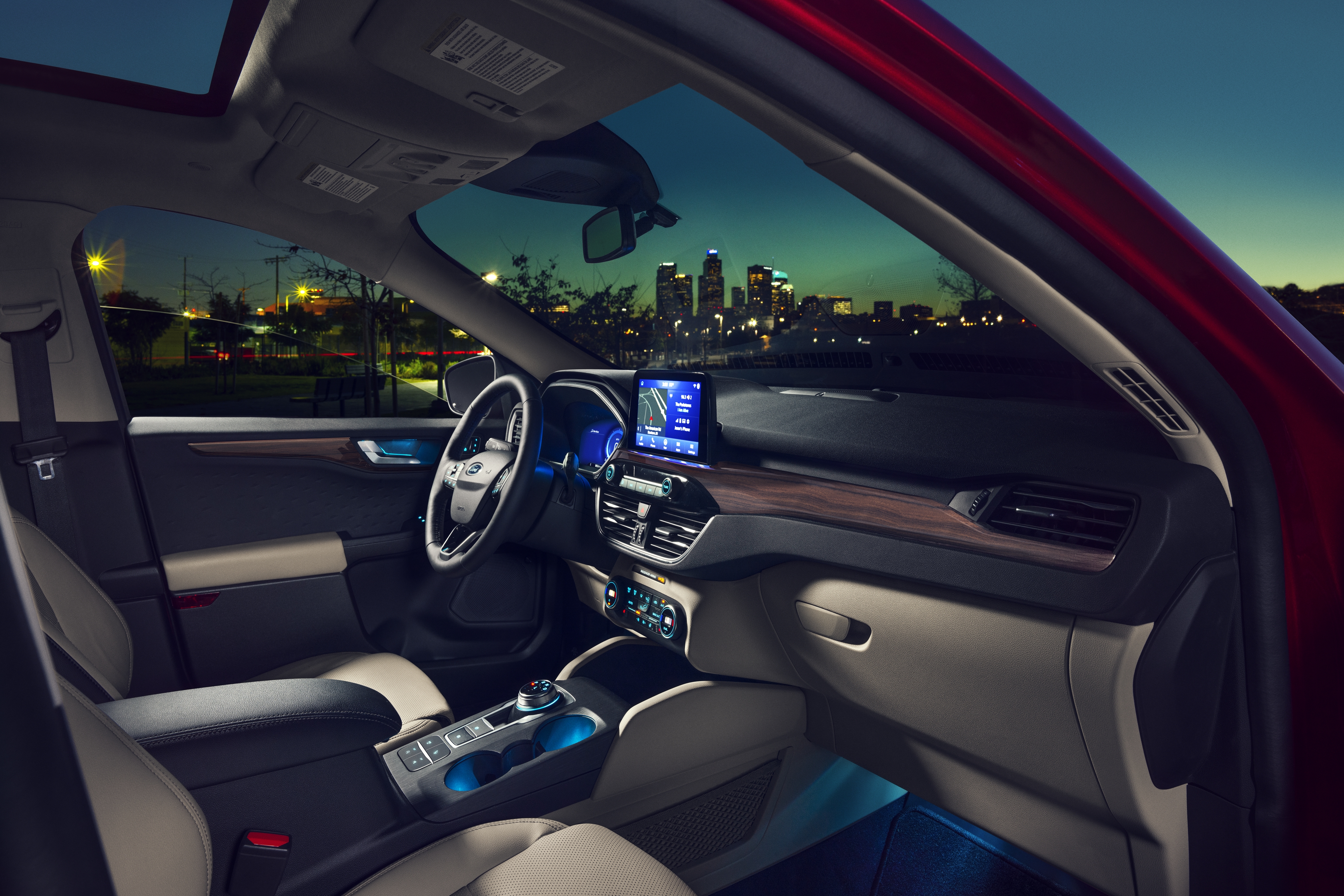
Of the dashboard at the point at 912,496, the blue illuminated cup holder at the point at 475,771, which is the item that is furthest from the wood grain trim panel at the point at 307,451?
the blue illuminated cup holder at the point at 475,771

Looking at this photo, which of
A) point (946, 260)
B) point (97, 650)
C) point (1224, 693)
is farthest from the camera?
point (97, 650)

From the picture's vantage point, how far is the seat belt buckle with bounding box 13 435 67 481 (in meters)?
2.22

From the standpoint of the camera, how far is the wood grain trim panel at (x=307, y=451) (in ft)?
8.26

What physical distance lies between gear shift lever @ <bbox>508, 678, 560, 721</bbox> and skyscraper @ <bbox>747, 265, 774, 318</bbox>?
123 centimetres

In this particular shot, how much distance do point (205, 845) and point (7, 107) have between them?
1803 mm

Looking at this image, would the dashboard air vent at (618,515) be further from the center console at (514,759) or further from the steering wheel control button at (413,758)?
the steering wheel control button at (413,758)

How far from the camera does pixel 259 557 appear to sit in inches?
97.2

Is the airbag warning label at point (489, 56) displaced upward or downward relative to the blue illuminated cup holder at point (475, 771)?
upward

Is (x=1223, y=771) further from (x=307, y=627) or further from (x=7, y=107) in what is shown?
(x=7, y=107)

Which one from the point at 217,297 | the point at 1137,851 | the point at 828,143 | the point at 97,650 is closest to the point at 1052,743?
the point at 1137,851

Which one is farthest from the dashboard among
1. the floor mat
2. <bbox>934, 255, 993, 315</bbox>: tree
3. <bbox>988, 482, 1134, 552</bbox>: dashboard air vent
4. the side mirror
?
the floor mat

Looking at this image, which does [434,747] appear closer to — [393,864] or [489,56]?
[393,864]

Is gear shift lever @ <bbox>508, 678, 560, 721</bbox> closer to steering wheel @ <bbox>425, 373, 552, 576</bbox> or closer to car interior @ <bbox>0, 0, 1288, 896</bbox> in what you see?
car interior @ <bbox>0, 0, 1288, 896</bbox>

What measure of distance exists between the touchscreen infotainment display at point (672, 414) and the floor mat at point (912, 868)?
3.61 ft
